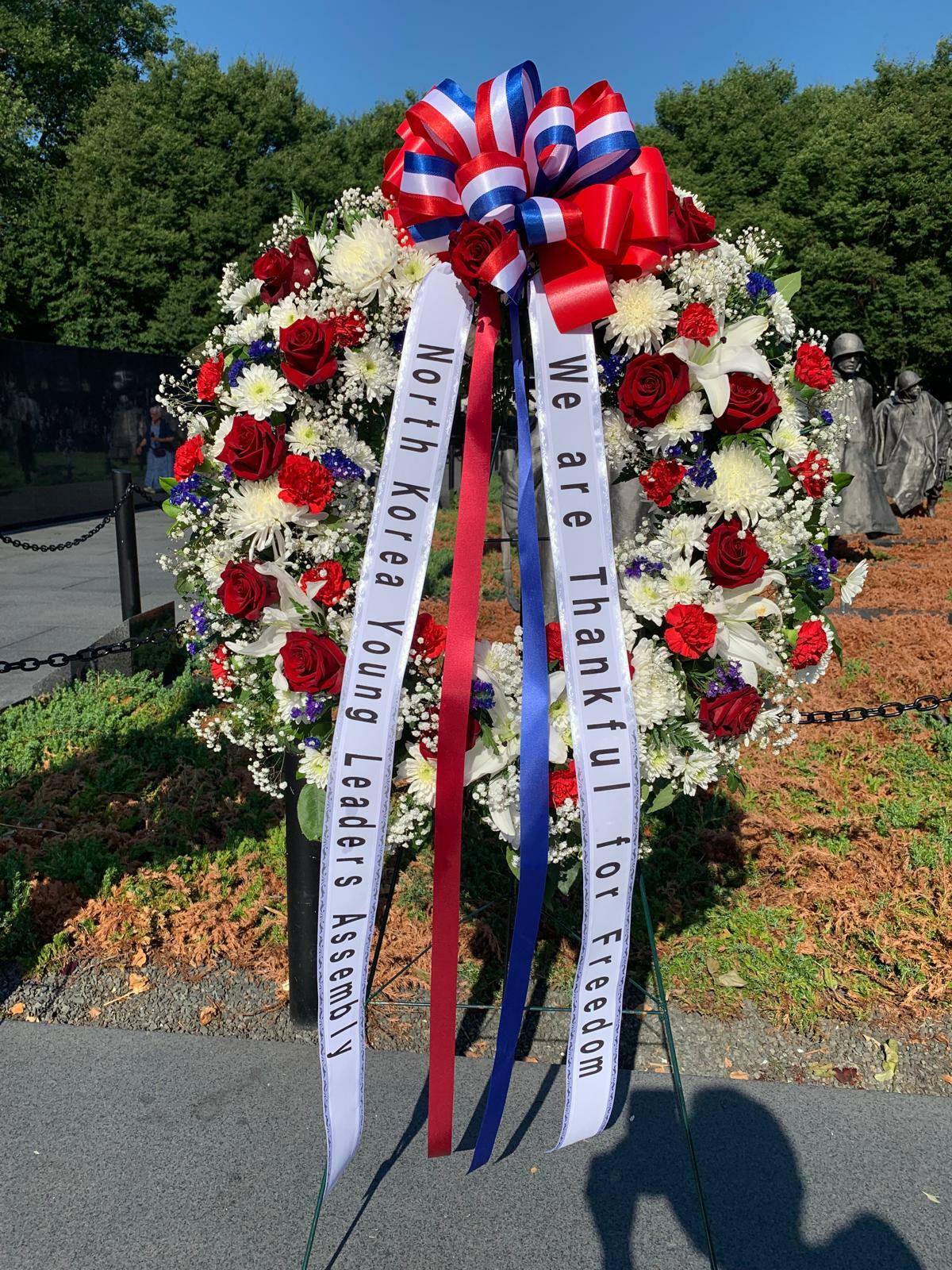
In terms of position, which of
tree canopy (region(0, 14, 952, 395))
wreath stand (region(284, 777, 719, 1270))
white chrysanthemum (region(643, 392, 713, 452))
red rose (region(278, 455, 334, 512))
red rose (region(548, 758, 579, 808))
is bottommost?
wreath stand (region(284, 777, 719, 1270))

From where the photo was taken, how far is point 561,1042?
10.4 feet

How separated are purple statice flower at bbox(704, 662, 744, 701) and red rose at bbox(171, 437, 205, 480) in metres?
1.47

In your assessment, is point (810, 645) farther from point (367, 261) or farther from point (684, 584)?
point (367, 261)

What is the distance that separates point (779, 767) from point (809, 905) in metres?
1.37

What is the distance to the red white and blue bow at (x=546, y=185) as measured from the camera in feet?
7.41

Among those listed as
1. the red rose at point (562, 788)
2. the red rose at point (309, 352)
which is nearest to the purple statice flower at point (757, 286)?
the red rose at point (309, 352)

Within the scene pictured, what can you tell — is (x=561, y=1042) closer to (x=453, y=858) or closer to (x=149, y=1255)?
(x=453, y=858)

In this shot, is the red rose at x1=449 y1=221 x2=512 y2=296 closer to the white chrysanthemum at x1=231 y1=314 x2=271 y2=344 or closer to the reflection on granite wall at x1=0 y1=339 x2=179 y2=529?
the white chrysanthemum at x1=231 y1=314 x2=271 y2=344

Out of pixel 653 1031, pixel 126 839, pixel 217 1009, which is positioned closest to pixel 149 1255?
pixel 217 1009

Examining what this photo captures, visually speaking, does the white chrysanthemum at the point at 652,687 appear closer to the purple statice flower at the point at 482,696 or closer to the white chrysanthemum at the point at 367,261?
the purple statice flower at the point at 482,696

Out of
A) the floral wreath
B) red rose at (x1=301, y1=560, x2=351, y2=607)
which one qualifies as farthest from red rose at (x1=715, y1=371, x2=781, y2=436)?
red rose at (x1=301, y1=560, x2=351, y2=607)

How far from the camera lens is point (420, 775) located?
2.49 metres

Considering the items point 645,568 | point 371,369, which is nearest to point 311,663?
point 371,369

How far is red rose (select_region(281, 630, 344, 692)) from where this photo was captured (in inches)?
93.7
